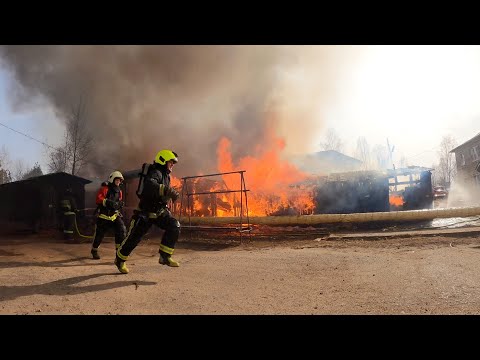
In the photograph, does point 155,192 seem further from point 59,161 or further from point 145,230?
point 59,161

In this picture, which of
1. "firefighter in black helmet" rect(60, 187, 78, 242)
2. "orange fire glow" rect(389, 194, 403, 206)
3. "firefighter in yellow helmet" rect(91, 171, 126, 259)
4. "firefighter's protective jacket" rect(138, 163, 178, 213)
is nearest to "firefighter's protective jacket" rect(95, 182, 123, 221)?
"firefighter in yellow helmet" rect(91, 171, 126, 259)

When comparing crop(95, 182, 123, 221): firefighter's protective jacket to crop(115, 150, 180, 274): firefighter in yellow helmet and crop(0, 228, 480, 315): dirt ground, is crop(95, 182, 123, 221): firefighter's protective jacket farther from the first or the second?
crop(115, 150, 180, 274): firefighter in yellow helmet

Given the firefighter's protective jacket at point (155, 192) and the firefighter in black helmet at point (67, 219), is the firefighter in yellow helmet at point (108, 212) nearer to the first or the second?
the firefighter's protective jacket at point (155, 192)

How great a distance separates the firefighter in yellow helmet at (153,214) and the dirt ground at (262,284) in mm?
396

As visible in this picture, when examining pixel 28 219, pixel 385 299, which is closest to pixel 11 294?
pixel 385 299

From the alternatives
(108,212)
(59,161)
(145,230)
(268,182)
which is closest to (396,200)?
(268,182)

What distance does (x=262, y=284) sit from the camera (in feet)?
14.9

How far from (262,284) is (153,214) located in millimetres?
2138

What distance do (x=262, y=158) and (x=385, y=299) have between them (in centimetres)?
1756

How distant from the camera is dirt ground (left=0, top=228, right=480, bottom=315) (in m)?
3.42

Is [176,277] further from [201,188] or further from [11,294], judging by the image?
[201,188]

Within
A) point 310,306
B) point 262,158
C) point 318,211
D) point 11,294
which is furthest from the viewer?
point 262,158

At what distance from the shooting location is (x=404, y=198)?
49.2ft

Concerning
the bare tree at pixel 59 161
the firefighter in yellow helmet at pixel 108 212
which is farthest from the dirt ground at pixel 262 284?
the bare tree at pixel 59 161
